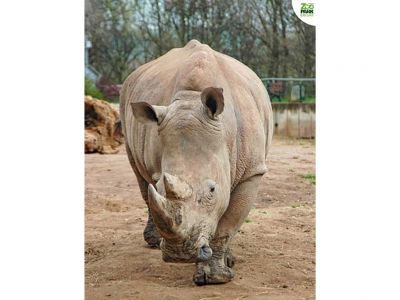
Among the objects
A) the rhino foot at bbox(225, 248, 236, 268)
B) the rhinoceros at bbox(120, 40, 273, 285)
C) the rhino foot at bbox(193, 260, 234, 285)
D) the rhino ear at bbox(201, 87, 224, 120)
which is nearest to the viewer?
the rhinoceros at bbox(120, 40, 273, 285)

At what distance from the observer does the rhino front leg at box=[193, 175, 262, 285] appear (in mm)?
5422

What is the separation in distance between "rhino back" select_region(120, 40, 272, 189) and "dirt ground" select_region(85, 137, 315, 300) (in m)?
0.79

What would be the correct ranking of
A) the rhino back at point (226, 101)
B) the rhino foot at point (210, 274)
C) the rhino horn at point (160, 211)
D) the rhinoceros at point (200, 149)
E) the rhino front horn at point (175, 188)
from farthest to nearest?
the rhino foot at point (210, 274) → the rhino back at point (226, 101) → the rhinoceros at point (200, 149) → the rhino front horn at point (175, 188) → the rhino horn at point (160, 211)

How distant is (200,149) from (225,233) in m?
0.98

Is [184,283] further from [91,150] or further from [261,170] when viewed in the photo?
[91,150]

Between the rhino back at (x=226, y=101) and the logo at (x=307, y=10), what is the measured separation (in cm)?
131

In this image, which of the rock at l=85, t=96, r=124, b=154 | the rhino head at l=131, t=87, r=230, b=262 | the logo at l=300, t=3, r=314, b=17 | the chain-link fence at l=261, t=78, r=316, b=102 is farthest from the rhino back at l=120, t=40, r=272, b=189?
the chain-link fence at l=261, t=78, r=316, b=102

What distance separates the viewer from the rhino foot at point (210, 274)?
213 inches

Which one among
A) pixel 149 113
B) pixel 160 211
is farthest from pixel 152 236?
pixel 160 211

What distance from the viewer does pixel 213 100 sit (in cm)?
473

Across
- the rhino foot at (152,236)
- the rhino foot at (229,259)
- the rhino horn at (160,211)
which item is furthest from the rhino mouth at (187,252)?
the rhino foot at (152,236)

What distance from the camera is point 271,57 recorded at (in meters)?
13.2

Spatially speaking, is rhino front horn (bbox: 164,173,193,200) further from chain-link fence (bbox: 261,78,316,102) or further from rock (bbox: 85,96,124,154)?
chain-link fence (bbox: 261,78,316,102)

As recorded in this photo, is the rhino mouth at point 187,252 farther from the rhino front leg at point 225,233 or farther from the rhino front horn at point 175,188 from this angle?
the rhino front leg at point 225,233
